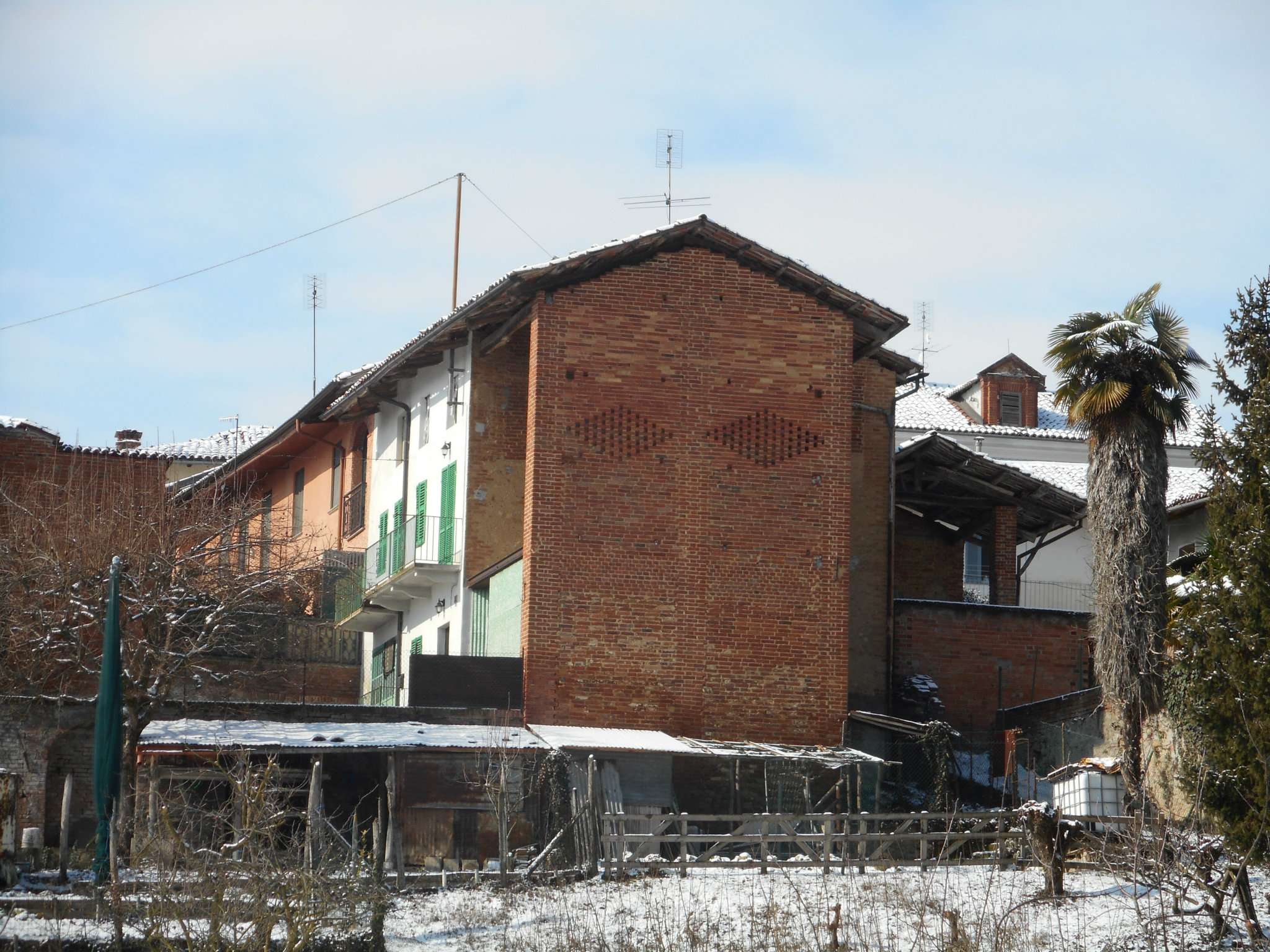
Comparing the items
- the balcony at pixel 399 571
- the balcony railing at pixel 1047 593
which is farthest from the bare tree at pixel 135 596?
the balcony railing at pixel 1047 593

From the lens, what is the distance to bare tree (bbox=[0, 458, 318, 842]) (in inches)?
1035

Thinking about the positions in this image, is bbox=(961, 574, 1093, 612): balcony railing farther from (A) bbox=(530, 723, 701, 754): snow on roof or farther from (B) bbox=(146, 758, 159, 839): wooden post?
(B) bbox=(146, 758, 159, 839): wooden post

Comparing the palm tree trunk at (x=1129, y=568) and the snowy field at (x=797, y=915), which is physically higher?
the palm tree trunk at (x=1129, y=568)

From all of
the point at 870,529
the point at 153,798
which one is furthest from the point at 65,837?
the point at 870,529

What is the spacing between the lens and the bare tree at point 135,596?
1035 inches

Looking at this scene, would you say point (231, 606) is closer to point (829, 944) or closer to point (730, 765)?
point (730, 765)

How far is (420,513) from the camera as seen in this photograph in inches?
1214

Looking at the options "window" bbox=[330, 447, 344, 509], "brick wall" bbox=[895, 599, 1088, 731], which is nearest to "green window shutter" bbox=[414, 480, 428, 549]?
"window" bbox=[330, 447, 344, 509]

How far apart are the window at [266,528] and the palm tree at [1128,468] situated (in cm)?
1376

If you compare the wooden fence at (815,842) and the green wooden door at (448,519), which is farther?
the green wooden door at (448,519)

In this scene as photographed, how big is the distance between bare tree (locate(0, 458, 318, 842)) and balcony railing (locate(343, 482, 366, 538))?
7.97ft

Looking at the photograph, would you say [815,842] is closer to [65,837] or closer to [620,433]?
[620,433]

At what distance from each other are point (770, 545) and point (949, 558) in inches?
324

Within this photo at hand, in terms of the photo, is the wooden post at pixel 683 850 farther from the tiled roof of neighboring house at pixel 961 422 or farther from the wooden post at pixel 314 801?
the tiled roof of neighboring house at pixel 961 422
